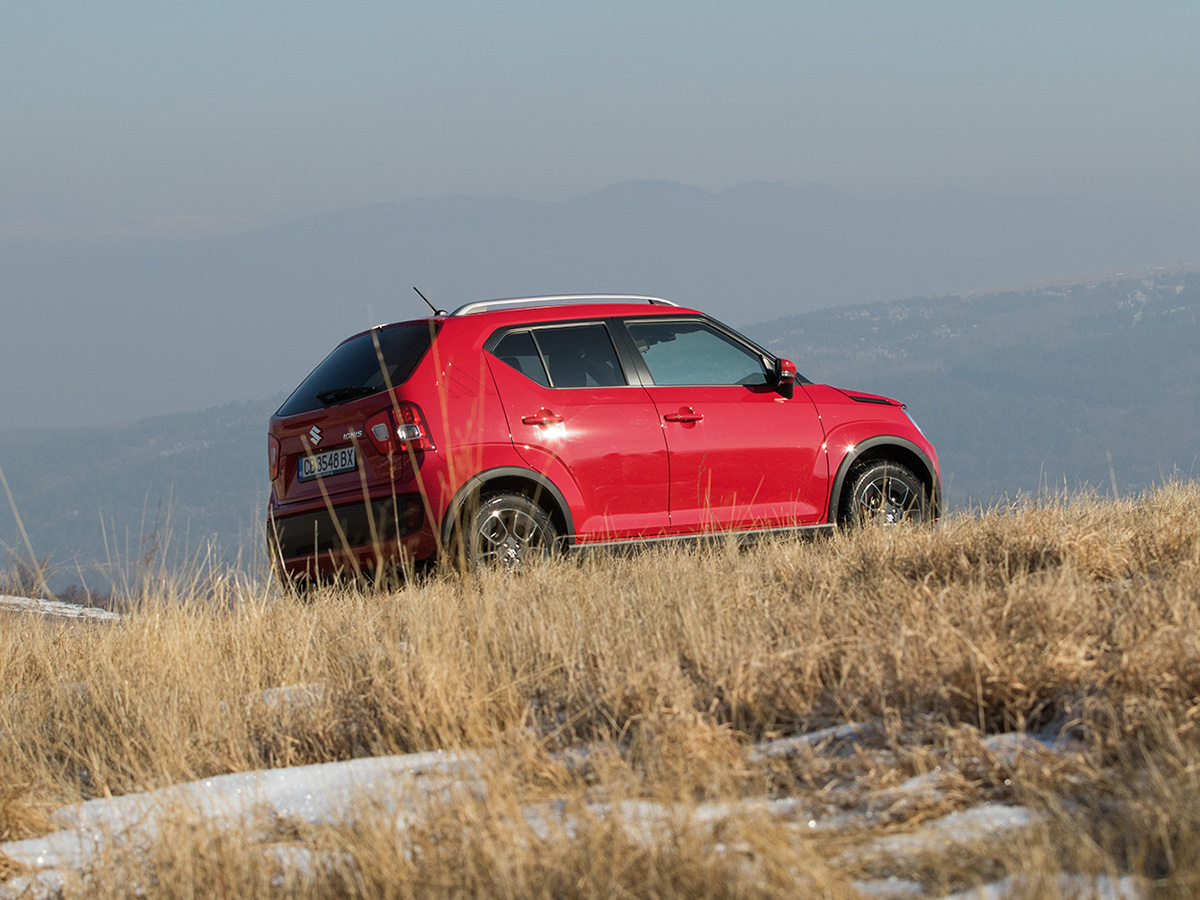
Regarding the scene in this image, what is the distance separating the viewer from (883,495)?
7.54m

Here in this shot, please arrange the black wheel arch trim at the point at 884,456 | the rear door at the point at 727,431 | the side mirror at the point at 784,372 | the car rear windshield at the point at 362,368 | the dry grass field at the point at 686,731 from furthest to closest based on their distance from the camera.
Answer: the black wheel arch trim at the point at 884,456, the side mirror at the point at 784,372, the rear door at the point at 727,431, the car rear windshield at the point at 362,368, the dry grass field at the point at 686,731

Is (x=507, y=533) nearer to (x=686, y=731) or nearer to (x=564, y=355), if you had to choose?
(x=564, y=355)

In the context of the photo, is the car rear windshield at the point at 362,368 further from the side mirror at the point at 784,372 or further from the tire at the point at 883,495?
the tire at the point at 883,495

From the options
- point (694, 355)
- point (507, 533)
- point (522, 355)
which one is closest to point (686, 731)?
point (507, 533)

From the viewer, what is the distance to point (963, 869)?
2.43 meters

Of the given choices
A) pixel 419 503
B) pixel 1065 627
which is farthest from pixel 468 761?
pixel 419 503

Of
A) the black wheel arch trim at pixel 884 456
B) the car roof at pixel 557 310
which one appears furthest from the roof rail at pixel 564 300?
the black wheel arch trim at pixel 884 456

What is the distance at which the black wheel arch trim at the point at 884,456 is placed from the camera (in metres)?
7.44

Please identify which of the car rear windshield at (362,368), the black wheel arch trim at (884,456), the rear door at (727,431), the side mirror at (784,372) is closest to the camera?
Answer: the car rear windshield at (362,368)

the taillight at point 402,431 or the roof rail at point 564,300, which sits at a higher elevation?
the roof rail at point 564,300

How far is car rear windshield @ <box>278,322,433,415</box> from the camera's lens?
6359mm

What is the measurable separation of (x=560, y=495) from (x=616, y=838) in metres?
3.97

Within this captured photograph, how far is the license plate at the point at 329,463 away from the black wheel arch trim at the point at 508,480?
0.63 m

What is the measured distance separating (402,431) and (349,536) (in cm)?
72
